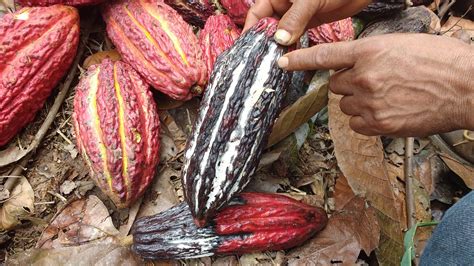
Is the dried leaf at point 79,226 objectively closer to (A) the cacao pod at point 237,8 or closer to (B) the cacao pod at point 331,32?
(A) the cacao pod at point 237,8

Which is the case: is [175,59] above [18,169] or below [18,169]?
above

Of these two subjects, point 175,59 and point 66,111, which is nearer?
point 175,59

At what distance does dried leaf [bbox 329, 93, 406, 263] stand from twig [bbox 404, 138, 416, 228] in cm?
3

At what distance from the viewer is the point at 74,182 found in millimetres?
2193

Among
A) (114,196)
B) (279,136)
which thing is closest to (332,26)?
(279,136)

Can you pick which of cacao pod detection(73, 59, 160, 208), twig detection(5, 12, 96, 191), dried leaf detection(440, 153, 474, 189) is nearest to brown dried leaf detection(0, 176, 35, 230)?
twig detection(5, 12, 96, 191)

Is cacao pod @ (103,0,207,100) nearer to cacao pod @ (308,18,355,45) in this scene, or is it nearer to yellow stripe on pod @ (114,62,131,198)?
yellow stripe on pod @ (114,62,131,198)

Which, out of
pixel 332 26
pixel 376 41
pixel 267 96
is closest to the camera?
pixel 376 41

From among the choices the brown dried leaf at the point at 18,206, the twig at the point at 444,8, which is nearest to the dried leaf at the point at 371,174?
the twig at the point at 444,8

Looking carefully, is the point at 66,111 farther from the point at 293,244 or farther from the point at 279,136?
the point at 293,244

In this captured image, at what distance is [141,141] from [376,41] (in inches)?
38.1

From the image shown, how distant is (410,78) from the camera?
150 centimetres

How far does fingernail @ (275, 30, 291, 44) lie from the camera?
1761mm

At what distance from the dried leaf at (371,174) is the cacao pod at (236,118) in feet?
1.27
